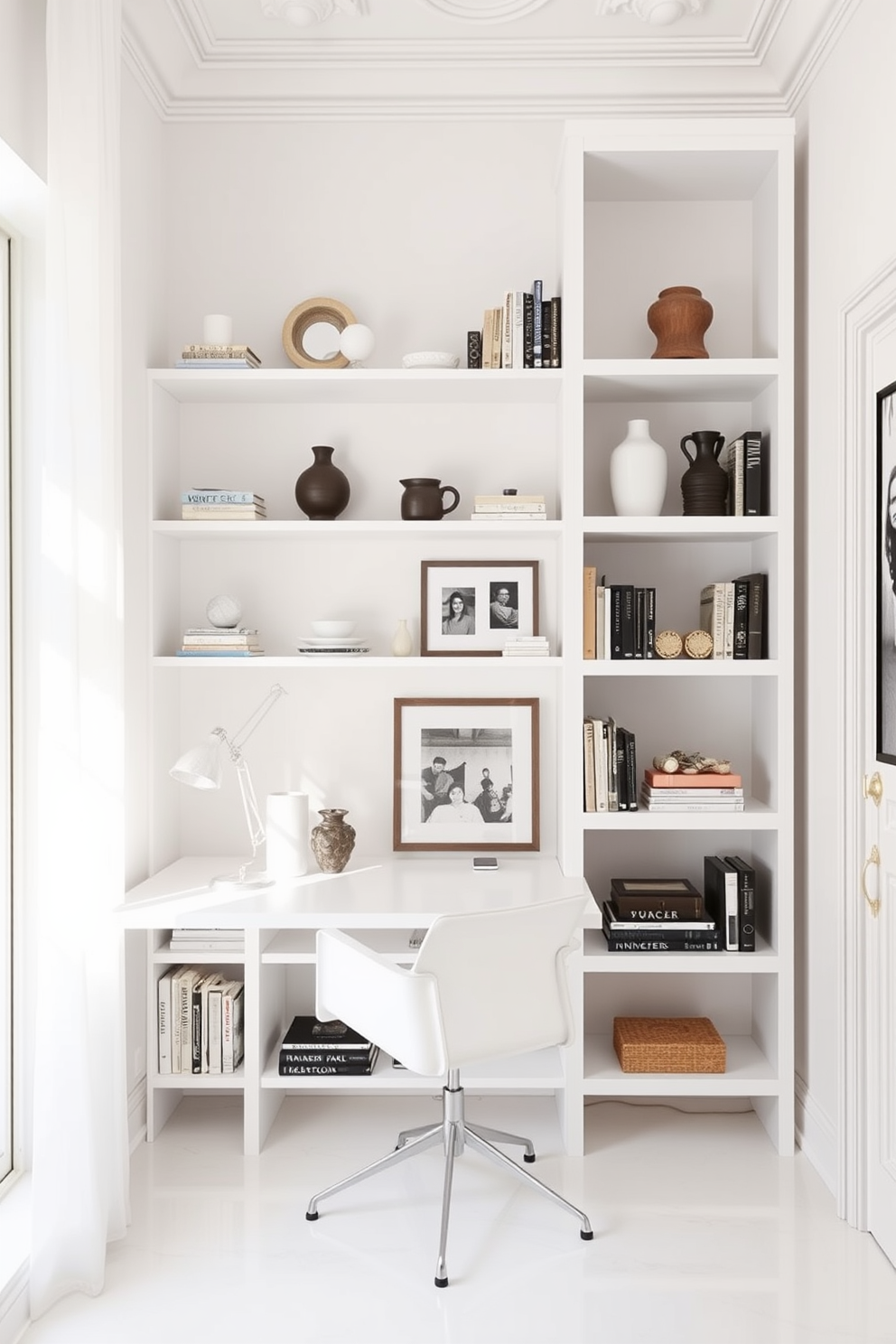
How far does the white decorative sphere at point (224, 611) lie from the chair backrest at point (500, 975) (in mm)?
1196

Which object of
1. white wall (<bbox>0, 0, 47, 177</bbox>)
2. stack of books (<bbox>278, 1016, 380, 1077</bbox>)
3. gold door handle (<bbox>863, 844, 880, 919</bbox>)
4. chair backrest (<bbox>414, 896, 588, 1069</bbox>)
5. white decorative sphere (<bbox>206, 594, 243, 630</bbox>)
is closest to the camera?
white wall (<bbox>0, 0, 47, 177</bbox>)

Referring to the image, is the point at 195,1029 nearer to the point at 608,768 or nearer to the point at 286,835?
the point at 286,835

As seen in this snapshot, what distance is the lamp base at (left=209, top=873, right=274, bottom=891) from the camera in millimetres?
2738

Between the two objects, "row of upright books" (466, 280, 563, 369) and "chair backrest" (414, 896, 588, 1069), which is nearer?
"chair backrest" (414, 896, 588, 1069)

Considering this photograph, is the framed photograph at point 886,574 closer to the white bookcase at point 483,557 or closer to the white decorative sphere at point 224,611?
the white bookcase at point 483,557

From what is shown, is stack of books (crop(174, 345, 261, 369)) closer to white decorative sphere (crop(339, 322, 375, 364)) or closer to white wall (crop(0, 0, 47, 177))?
white decorative sphere (crop(339, 322, 375, 364))

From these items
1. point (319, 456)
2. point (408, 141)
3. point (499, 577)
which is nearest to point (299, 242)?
point (408, 141)

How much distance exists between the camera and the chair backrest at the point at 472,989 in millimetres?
2191

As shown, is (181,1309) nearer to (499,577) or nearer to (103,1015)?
(103,1015)

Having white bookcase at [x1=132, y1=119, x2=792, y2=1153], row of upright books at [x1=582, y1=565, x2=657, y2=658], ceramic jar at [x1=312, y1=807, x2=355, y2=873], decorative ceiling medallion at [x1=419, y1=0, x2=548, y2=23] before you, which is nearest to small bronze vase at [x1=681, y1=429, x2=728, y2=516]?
white bookcase at [x1=132, y1=119, x2=792, y2=1153]

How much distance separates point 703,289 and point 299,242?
1241 mm

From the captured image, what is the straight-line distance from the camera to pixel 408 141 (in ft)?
10.2

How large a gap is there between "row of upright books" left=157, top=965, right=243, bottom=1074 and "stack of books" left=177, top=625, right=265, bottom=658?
91 centimetres

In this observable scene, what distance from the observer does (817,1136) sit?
2.68 metres
